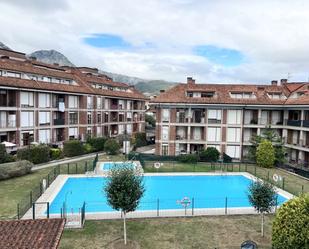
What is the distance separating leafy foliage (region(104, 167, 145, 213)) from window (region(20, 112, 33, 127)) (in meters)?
24.8

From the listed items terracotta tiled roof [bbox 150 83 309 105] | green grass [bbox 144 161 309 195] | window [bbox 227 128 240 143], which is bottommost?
green grass [bbox 144 161 309 195]

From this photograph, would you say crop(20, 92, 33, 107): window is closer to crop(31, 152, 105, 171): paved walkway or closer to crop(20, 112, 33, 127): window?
crop(20, 112, 33, 127): window

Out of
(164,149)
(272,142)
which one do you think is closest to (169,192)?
(164,149)

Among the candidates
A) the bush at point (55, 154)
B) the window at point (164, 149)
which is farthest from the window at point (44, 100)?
the window at point (164, 149)

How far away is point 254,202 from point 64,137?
3294cm

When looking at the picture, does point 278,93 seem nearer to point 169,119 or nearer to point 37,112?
point 169,119

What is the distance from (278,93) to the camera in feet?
137

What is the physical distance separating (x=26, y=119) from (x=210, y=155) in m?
22.6

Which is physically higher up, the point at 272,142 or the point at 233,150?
the point at 272,142

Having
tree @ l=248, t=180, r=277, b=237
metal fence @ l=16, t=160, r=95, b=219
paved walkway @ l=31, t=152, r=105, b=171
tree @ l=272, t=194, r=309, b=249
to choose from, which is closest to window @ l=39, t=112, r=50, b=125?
paved walkway @ l=31, t=152, r=105, b=171

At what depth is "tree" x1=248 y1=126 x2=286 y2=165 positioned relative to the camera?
35562mm

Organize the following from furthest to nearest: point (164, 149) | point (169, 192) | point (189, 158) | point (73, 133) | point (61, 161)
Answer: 1. point (73, 133)
2. point (164, 149)
3. point (189, 158)
4. point (61, 161)
5. point (169, 192)

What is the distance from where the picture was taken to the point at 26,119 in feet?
120

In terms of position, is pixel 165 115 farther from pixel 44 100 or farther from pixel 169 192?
pixel 169 192
